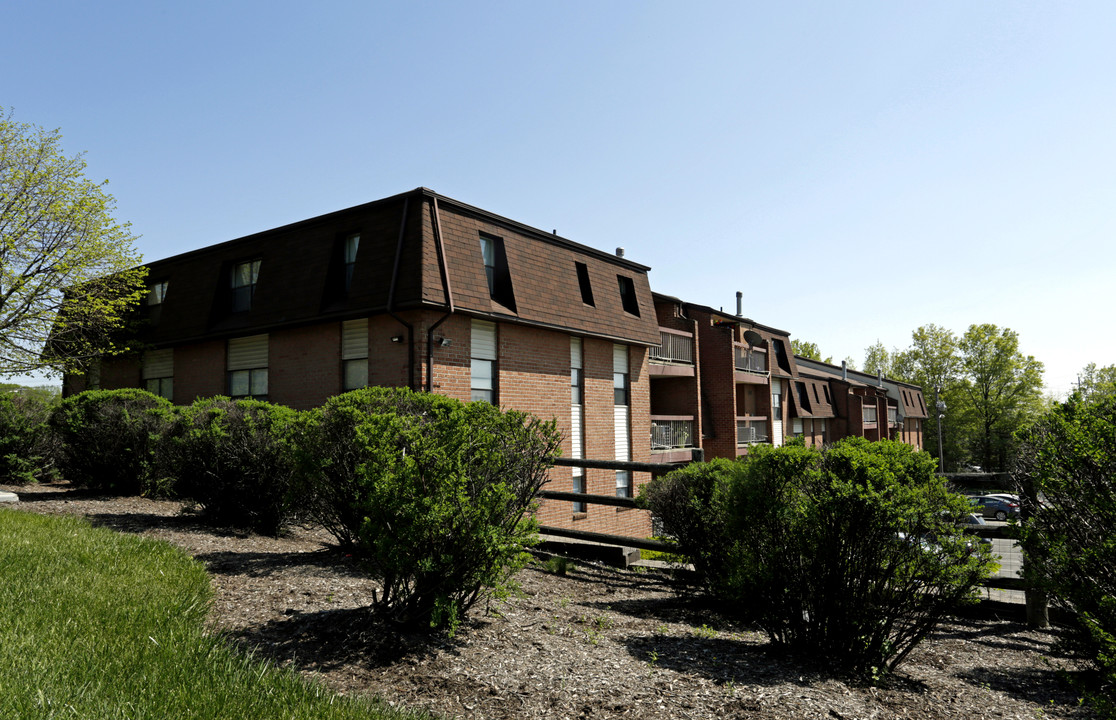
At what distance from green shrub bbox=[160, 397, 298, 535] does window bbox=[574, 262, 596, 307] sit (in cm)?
1131

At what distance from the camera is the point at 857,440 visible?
5.11m

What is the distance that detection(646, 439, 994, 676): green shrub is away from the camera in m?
4.52

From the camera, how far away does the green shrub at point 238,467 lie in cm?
930

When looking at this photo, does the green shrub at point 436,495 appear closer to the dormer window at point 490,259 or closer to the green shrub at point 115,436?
the green shrub at point 115,436

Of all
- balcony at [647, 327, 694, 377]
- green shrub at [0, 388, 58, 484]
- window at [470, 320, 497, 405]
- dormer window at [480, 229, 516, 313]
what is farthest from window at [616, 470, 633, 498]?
green shrub at [0, 388, 58, 484]

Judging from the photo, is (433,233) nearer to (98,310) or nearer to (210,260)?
(210,260)

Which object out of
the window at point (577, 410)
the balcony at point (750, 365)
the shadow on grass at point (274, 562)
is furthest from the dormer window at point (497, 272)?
the balcony at point (750, 365)

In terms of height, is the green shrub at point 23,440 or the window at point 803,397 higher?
the window at point 803,397

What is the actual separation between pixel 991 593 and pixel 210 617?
25.7 feet

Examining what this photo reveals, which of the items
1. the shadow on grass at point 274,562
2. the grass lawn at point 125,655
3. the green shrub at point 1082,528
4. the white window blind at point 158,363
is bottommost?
the shadow on grass at point 274,562

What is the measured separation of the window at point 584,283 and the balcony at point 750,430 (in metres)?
13.4

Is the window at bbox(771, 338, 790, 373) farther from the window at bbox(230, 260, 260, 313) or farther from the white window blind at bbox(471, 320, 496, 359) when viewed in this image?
the window at bbox(230, 260, 260, 313)

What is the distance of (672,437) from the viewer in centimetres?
2489

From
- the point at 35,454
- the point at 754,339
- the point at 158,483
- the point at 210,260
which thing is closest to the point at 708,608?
A: the point at 158,483
